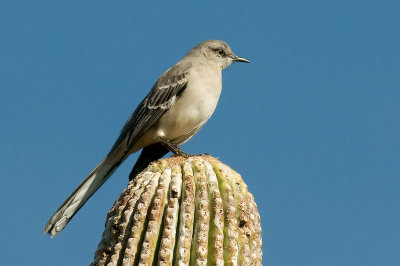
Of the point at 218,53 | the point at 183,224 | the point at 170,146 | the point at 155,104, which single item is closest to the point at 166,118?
the point at 155,104

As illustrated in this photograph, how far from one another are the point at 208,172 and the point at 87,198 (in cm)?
316

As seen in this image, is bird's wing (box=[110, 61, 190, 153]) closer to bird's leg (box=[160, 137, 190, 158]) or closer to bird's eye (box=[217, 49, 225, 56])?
bird's leg (box=[160, 137, 190, 158])

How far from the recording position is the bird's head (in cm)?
1036

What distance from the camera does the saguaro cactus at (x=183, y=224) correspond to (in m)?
→ 4.56

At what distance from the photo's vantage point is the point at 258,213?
523cm

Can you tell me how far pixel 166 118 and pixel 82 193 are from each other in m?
1.57

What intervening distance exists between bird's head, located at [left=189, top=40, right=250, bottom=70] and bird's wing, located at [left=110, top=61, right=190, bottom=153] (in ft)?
3.08

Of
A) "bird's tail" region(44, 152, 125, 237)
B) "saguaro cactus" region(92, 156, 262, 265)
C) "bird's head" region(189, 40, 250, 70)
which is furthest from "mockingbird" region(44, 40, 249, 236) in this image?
"saguaro cactus" region(92, 156, 262, 265)

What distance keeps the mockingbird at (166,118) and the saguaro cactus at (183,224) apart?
10.4ft

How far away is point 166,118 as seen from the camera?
8.91 metres

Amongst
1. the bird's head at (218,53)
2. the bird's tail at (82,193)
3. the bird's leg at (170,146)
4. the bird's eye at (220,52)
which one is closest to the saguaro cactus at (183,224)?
the bird's tail at (82,193)

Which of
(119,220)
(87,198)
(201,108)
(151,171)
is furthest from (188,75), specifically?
(119,220)

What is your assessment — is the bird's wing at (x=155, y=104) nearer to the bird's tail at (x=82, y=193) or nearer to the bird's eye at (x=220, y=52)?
the bird's tail at (x=82, y=193)

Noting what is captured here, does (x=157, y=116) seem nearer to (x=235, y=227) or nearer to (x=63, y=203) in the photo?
(x=63, y=203)
